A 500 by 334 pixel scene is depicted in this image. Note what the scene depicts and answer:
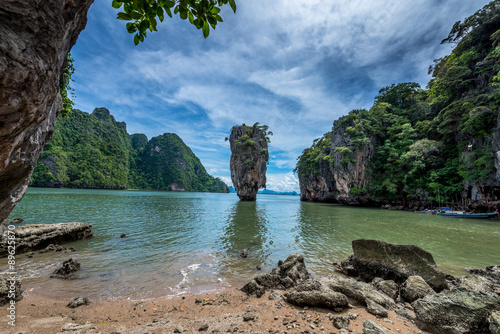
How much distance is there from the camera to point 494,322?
297 centimetres

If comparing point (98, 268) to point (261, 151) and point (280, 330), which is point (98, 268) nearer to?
point (280, 330)

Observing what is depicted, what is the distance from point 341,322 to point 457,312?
2204 millimetres

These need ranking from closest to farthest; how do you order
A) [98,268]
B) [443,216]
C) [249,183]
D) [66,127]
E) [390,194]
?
1. [98,268]
2. [443,216]
3. [390,194]
4. [249,183]
5. [66,127]

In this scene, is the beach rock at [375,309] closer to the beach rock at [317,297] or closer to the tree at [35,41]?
the beach rock at [317,297]

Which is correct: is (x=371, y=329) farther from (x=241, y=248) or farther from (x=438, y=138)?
(x=438, y=138)

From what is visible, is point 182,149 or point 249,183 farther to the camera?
point 182,149

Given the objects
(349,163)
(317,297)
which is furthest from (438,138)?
(317,297)

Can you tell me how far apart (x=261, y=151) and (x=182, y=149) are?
104309mm

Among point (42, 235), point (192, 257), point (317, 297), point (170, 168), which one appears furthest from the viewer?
point (170, 168)

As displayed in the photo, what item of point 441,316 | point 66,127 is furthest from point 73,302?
point 66,127

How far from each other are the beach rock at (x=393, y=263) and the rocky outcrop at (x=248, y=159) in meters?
40.0

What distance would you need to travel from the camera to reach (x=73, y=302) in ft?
15.9

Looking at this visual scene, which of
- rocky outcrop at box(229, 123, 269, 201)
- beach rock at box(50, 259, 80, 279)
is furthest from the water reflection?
rocky outcrop at box(229, 123, 269, 201)

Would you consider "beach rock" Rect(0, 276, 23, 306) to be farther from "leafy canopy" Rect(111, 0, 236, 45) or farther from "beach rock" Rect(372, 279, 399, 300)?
"beach rock" Rect(372, 279, 399, 300)
